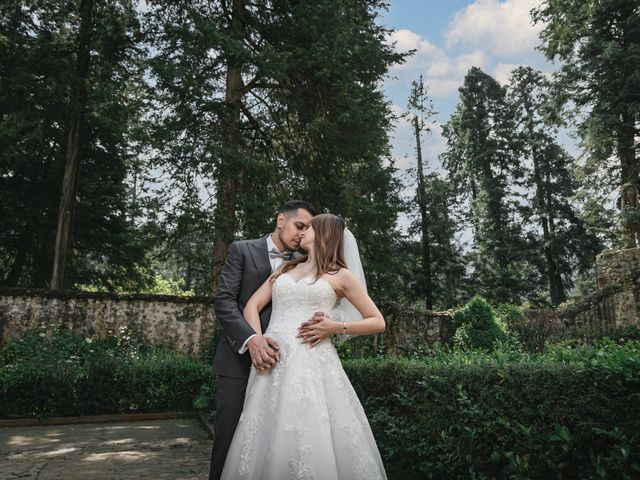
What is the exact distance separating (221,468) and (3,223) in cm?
1807

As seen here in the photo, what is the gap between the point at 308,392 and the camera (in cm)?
275

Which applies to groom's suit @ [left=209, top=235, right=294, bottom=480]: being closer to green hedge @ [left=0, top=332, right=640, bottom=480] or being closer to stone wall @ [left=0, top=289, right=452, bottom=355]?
green hedge @ [left=0, top=332, right=640, bottom=480]

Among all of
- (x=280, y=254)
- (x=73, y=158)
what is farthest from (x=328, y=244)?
(x=73, y=158)

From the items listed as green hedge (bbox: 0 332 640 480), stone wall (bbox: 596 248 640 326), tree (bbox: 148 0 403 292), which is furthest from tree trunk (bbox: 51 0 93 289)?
stone wall (bbox: 596 248 640 326)

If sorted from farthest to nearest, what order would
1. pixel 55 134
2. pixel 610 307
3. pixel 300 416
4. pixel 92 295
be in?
pixel 55 134 < pixel 610 307 < pixel 92 295 < pixel 300 416

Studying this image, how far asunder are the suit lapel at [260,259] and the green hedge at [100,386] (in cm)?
757

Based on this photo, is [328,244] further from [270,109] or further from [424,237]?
[424,237]

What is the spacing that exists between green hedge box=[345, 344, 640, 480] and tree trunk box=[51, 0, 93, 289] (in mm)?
13612

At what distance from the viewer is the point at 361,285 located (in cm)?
309

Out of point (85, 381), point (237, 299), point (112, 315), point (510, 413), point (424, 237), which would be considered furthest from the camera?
point (424, 237)

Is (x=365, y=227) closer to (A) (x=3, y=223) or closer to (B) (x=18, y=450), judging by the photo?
(B) (x=18, y=450)

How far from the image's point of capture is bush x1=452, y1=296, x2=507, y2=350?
13.0 m

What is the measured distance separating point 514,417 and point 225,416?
6.56 ft

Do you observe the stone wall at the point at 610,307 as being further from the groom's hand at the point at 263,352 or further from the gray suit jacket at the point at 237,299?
the groom's hand at the point at 263,352
